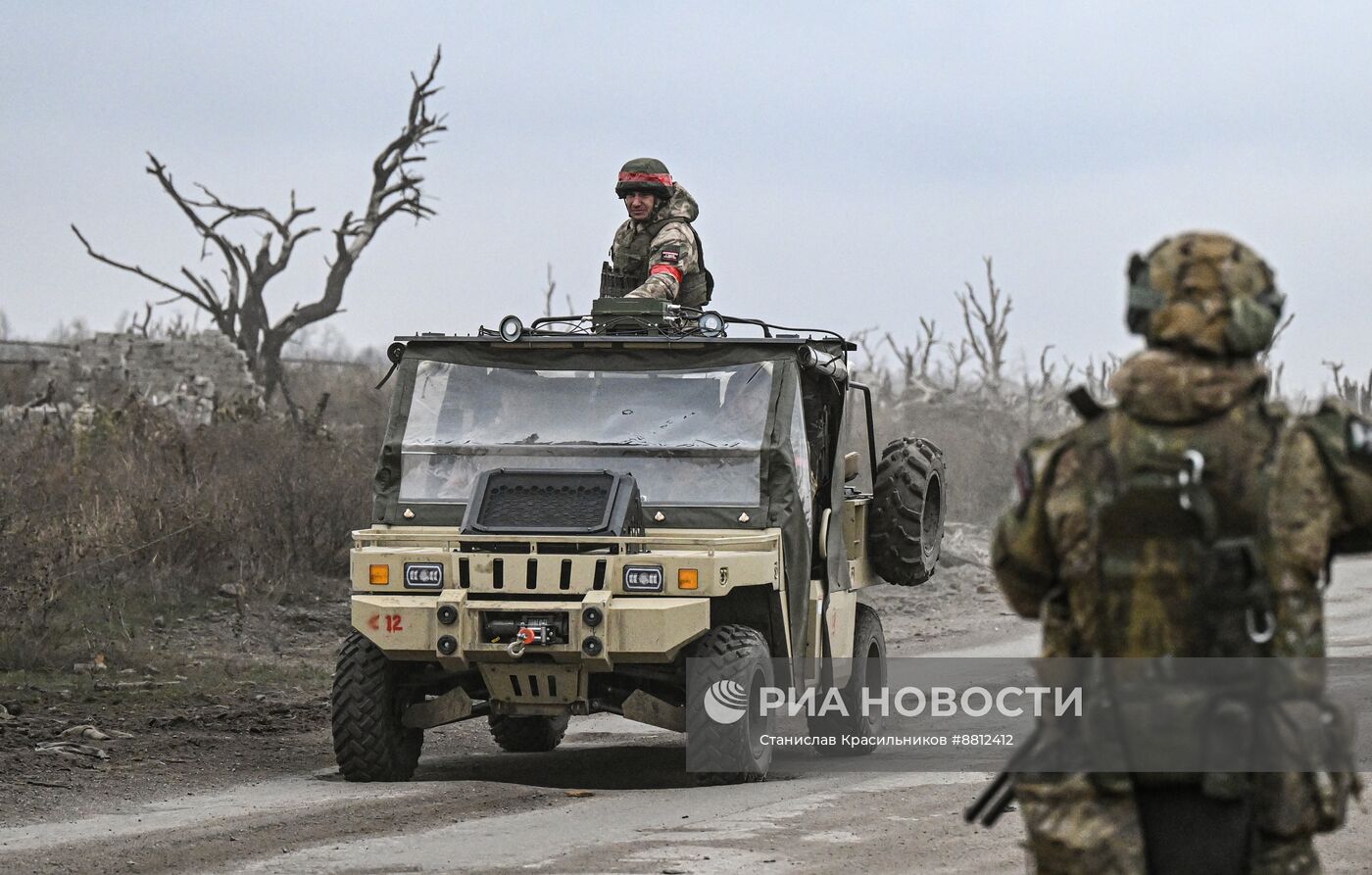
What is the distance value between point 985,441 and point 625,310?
107 feet

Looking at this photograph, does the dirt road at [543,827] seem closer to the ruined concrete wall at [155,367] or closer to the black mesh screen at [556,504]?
the black mesh screen at [556,504]

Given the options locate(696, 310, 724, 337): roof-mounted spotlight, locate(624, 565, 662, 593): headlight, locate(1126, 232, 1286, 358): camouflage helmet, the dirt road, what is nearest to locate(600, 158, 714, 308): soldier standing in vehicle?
locate(696, 310, 724, 337): roof-mounted spotlight

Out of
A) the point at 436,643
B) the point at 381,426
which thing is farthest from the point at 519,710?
the point at 381,426

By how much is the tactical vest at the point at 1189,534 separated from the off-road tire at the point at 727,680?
5.38 metres

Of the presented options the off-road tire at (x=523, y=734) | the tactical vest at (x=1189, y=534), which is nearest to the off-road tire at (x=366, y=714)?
the off-road tire at (x=523, y=734)

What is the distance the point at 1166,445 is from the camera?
362cm

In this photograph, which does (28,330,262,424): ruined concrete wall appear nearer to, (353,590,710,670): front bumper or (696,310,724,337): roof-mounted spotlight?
(696,310,724,337): roof-mounted spotlight

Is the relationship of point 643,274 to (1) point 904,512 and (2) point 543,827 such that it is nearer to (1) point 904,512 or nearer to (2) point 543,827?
(1) point 904,512

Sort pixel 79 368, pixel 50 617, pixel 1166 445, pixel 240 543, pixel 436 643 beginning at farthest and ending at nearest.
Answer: pixel 79 368 → pixel 240 543 → pixel 50 617 → pixel 436 643 → pixel 1166 445

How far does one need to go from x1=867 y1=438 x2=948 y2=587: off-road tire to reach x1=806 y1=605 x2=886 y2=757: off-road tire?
1.26ft

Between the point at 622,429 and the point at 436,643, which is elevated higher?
the point at 622,429

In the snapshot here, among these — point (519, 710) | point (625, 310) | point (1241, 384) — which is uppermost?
point (625, 310)

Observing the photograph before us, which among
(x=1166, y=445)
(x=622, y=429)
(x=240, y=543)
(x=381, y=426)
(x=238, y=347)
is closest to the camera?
(x=1166, y=445)

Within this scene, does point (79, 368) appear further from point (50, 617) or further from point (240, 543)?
point (50, 617)
